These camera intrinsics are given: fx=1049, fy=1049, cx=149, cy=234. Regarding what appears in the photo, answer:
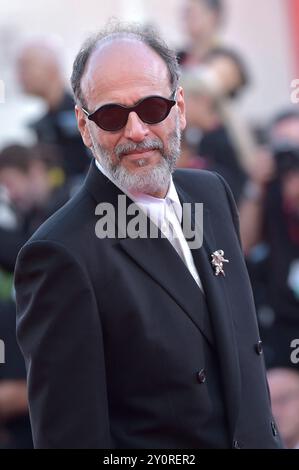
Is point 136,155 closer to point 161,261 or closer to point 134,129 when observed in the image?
point 134,129

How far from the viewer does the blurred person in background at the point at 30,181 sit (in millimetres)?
5191

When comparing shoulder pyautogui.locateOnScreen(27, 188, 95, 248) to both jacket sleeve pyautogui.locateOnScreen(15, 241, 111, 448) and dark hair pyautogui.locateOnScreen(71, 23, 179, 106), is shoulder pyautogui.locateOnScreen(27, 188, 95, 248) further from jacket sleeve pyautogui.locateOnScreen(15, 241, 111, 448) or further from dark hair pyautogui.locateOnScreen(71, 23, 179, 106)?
dark hair pyautogui.locateOnScreen(71, 23, 179, 106)

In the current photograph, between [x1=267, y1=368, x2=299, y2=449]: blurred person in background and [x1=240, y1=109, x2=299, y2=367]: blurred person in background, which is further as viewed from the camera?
[x1=240, y1=109, x2=299, y2=367]: blurred person in background

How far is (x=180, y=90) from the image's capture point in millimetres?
2588

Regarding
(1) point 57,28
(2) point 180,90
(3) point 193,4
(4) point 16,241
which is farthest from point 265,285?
(1) point 57,28

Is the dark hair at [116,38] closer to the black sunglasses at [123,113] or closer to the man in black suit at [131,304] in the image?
the man in black suit at [131,304]

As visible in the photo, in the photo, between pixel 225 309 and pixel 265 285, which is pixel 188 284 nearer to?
pixel 225 309

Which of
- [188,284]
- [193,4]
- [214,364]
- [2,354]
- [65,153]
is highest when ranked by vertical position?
[193,4]

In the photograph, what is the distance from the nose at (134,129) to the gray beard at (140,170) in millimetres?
16

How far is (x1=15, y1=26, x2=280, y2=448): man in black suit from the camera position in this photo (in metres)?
2.35

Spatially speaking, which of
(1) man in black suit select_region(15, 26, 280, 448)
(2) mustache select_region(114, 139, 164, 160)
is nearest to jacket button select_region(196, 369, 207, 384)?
(1) man in black suit select_region(15, 26, 280, 448)

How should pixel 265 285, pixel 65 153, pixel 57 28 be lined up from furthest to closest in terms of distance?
pixel 57 28, pixel 65 153, pixel 265 285

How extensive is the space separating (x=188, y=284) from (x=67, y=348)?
33 cm

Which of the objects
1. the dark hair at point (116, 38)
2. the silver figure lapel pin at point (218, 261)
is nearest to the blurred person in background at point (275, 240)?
the silver figure lapel pin at point (218, 261)
